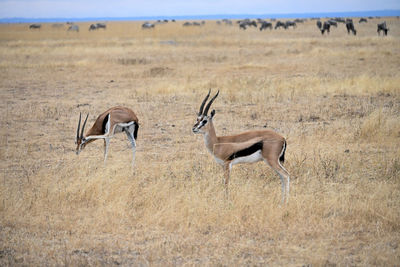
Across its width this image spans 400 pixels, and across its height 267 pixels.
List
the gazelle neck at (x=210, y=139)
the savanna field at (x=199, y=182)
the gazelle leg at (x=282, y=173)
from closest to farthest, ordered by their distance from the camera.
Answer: the savanna field at (x=199, y=182), the gazelle leg at (x=282, y=173), the gazelle neck at (x=210, y=139)

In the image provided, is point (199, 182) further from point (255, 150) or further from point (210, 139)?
point (255, 150)

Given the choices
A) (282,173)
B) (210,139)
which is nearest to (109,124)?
(210,139)

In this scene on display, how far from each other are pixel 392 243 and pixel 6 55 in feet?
73.9

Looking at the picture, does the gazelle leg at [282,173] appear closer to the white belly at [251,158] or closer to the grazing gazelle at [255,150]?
the grazing gazelle at [255,150]

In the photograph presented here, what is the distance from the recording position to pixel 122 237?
476cm

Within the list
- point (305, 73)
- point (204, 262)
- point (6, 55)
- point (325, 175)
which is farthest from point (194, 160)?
point (6, 55)

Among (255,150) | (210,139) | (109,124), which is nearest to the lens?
(255,150)

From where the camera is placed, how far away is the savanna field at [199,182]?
14.7ft

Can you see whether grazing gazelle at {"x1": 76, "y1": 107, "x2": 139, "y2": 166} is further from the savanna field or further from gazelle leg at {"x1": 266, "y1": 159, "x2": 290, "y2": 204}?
Answer: gazelle leg at {"x1": 266, "y1": 159, "x2": 290, "y2": 204}

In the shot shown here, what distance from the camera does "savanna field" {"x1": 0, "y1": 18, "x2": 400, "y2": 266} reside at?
447 cm

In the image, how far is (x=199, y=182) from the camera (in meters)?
6.01

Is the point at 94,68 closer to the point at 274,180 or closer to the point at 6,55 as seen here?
the point at 6,55

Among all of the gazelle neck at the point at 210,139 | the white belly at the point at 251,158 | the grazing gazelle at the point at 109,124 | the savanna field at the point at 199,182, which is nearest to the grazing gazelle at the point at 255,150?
the white belly at the point at 251,158

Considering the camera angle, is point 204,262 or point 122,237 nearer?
point 204,262
